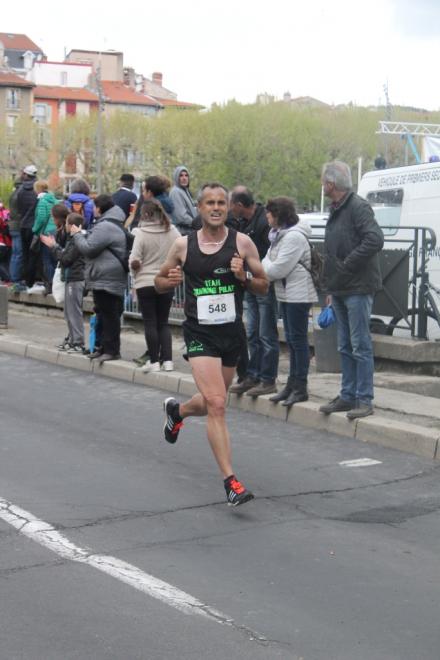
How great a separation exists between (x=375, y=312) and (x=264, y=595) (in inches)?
308

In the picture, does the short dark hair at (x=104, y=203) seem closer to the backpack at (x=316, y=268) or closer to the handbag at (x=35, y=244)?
the backpack at (x=316, y=268)

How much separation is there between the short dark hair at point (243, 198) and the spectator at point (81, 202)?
19.6ft

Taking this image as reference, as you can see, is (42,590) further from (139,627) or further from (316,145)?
(316,145)

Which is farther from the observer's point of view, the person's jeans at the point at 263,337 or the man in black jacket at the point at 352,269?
the person's jeans at the point at 263,337

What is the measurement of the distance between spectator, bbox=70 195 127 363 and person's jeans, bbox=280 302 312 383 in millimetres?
2925

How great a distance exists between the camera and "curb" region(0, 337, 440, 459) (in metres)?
9.16

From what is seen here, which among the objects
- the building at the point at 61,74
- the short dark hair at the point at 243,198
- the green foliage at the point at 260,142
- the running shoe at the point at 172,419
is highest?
the building at the point at 61,74

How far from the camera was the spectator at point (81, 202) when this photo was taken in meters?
16.6

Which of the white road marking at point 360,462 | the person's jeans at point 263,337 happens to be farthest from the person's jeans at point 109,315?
the white road marking at point 360,462

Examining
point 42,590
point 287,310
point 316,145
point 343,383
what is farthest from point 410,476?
point 316,145

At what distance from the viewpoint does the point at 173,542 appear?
639cm

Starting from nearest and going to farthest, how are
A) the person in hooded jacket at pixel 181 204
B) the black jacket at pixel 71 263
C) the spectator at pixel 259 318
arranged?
the spectator at pixel 259 318 < the black jacket at pixel 71 263 < the person in hooded jacket at pixel 181 204

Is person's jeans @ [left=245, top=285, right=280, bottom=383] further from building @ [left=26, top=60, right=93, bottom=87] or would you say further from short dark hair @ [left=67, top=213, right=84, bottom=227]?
building @ [left=26, top=60, right=93, bottom=87]

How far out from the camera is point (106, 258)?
12938 millimetres
